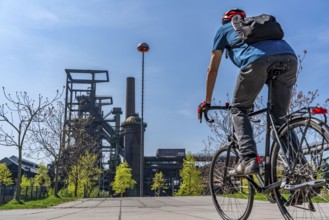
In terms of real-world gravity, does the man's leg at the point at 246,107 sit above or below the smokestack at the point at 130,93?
below

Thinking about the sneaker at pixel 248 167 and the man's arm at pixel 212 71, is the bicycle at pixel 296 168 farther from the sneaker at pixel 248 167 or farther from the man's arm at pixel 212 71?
the man's arm at pixel 212 71

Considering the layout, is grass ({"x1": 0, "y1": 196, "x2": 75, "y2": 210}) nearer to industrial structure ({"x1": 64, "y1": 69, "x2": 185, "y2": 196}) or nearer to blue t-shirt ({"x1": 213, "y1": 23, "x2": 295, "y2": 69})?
blue t-shirt ({"x1": 213, "y1": 23, "x2": 295, "y2": 69})

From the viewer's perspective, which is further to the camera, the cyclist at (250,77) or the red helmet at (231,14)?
the red helmet at (231,14)

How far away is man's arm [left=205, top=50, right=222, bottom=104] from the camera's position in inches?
124

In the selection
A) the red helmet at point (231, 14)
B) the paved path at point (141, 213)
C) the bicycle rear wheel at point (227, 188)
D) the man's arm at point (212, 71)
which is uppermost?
the red helmet at point (231, 14)

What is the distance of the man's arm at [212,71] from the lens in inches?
124

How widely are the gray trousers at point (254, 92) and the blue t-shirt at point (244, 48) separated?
4 cm

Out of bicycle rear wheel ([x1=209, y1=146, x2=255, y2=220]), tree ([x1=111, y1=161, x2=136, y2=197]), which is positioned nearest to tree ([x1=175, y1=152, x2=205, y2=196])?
tree ([x1=111, y1=161, x2=136, y2=197])

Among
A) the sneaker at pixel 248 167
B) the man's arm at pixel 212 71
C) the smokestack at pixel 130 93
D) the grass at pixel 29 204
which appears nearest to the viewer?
the sneaker at pixel 248 167

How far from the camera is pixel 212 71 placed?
3217 mm

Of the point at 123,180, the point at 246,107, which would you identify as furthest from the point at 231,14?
the point at 123,180

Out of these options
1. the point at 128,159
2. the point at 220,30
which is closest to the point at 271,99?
the point at 220,30

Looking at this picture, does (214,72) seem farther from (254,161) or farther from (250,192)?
(250,192)

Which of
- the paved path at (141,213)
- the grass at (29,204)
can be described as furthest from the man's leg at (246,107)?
the grass at (29,204)
